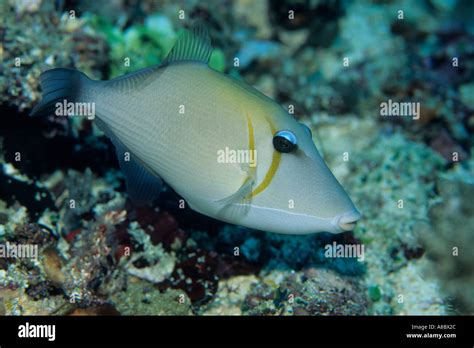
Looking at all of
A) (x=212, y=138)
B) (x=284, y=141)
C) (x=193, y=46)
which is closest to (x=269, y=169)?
(x=284, y=141)

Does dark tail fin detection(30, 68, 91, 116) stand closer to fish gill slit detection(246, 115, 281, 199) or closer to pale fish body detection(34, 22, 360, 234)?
pale fish body detection(34, 22, 360, 234)

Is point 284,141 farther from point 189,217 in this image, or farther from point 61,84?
point 189,217

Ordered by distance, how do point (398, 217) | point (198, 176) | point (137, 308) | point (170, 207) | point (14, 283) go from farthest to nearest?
1. point (398, 217)
2. point (170, 207)
3. point (137, 308)
4. point (14, 283)
5. point (198, 176)

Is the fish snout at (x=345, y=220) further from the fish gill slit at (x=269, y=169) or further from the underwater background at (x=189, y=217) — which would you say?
the underwater background at (x=189, y=217)

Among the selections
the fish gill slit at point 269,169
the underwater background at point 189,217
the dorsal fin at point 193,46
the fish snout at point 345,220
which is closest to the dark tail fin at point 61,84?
the dorsal fin at point 193,46

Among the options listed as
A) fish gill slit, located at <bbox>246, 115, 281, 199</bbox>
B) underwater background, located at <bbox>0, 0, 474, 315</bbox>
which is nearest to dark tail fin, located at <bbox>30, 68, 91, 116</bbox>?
underwater background, located at <bbox>0, 0, 474, 315</bbox>

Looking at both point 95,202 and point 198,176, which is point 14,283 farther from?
point 198,176
